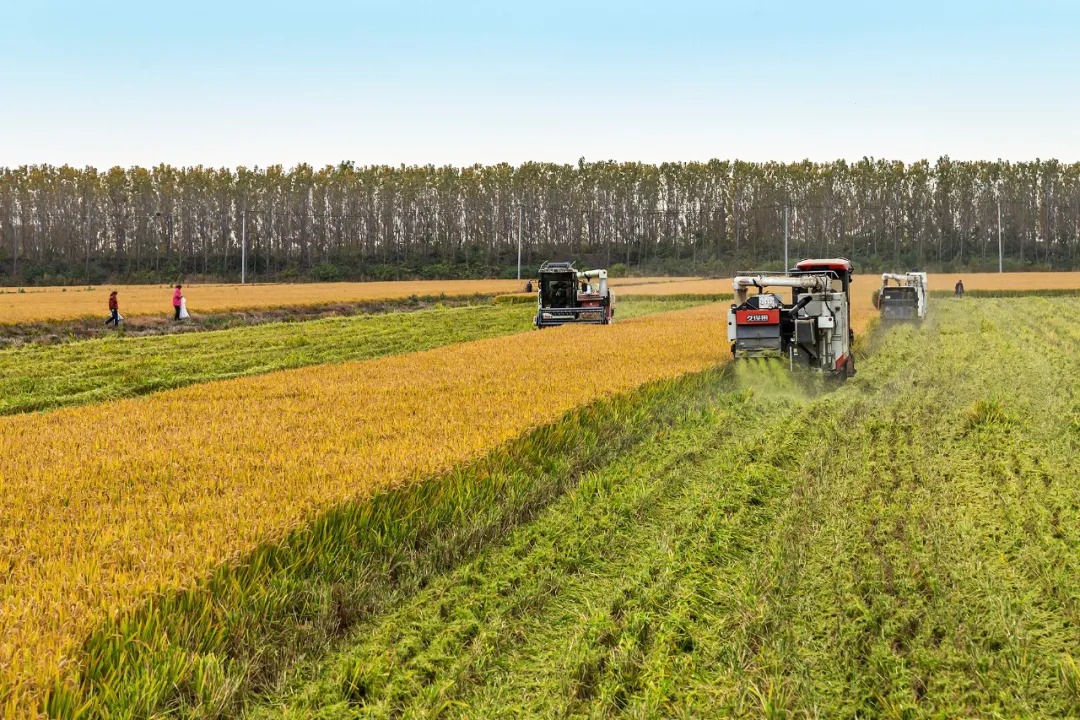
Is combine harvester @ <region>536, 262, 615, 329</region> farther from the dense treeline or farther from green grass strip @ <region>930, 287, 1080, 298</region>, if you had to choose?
the dense treeline

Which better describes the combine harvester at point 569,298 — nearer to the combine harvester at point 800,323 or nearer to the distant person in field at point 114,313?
the combine harvester at point 800,323

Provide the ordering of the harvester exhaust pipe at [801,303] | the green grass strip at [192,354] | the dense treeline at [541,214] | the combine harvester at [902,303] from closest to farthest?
the green grass strip at [192,354] → the harvester exhaust pipe at [801,303] → the combine harvester at [902,303] → the dense treeline at [541,214]

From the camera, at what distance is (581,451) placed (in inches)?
385

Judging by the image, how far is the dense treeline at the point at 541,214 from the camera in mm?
107312

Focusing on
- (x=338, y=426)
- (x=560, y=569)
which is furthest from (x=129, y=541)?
(x=338, y=426)

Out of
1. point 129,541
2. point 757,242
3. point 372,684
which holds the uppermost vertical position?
point 757,242

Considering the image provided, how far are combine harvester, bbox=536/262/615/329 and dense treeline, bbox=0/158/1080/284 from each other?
7354 centimetres

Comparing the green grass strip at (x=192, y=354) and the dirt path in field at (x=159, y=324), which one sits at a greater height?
the dirt path in field at (x=159, y=324)

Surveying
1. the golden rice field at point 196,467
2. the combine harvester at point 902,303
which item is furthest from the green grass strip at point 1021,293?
the golden rice field at point 196,467

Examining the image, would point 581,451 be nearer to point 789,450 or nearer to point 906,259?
point 789,450

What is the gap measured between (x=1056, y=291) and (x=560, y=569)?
202 feet

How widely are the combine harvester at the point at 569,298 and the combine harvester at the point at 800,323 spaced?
40.9 feet

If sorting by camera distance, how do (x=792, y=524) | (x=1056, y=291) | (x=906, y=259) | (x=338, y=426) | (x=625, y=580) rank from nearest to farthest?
1. (x=625, y=580)
2. (x=792, y=524)
3. (x=338, y=426)
4. (x=1056, y=291)
5. (x=906, y=259)

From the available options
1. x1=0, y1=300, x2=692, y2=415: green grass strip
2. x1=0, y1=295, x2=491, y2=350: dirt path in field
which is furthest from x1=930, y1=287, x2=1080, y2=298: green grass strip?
x1=0, y1=295, x2=491, y2=350: dirt path in field
